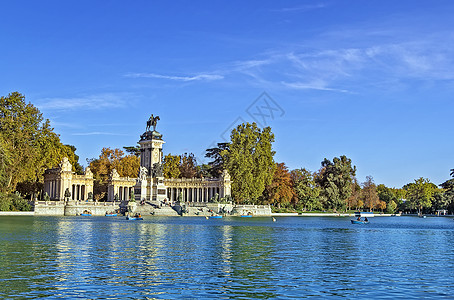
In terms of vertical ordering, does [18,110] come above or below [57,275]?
above

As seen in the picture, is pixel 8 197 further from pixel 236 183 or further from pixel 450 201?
pixel 450 201

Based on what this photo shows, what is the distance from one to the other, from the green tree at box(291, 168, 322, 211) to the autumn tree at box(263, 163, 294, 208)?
5326mm

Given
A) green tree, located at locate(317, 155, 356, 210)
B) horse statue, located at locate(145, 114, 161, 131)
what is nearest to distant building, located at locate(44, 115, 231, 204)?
horse statue, located at locate(145, 114, 161, 131)

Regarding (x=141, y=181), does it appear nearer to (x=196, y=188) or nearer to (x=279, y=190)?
(x=196, y=188)

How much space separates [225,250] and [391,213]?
436 ft

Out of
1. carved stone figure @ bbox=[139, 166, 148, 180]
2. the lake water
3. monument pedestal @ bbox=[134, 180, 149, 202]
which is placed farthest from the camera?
carved stone figure @ bbox=[139, 166, 148, 180]

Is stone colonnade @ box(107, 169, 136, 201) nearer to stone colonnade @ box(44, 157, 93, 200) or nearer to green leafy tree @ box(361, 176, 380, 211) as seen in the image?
stone colonnade @ box(44, 157, 93, 200)

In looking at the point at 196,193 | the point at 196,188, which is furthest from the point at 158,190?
the point at 196,193

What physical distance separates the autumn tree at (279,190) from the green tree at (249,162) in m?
5.95

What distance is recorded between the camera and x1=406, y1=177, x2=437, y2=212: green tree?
15812 centimetres

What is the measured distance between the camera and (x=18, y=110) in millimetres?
81500

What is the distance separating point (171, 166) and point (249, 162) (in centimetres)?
2354

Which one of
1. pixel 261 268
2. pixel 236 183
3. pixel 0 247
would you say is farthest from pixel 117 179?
pixel 261 268

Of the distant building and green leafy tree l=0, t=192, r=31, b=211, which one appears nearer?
green leafy tree l=0, t=192, r=31, b=211
